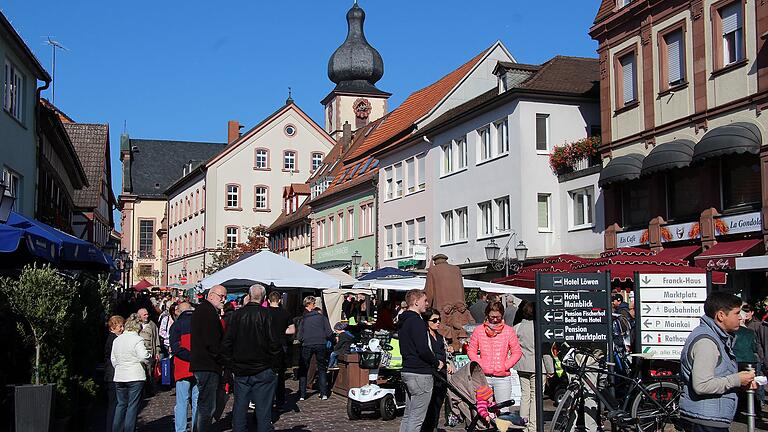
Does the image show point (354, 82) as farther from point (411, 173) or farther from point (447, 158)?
point (447, 158)

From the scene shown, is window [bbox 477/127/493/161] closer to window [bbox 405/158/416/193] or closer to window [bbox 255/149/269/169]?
window [bbox 405/158/416/193]

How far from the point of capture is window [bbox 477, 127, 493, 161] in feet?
120

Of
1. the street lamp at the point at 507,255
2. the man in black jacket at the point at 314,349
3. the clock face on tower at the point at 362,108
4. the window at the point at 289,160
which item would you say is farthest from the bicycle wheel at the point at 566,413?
the clock face on tower at the point at 362,108

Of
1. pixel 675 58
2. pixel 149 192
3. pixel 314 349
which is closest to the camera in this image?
pixel 314 349

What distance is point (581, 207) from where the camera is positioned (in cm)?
3278

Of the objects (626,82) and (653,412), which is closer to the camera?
(653,412)

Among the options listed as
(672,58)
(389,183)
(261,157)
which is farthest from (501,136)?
(261,157)

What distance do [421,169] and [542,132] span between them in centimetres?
1039

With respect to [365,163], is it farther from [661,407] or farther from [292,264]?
[661,407]

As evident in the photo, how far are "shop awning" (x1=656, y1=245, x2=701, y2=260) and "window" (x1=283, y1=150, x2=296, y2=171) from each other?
58561 millimetres

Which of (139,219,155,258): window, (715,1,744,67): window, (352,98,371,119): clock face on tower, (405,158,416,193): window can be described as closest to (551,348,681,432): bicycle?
(715,1,744,67): window

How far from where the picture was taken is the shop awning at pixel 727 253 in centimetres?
2269

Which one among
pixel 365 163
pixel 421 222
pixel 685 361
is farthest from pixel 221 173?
pixel 685 361

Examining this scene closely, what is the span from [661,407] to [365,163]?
44.3m
